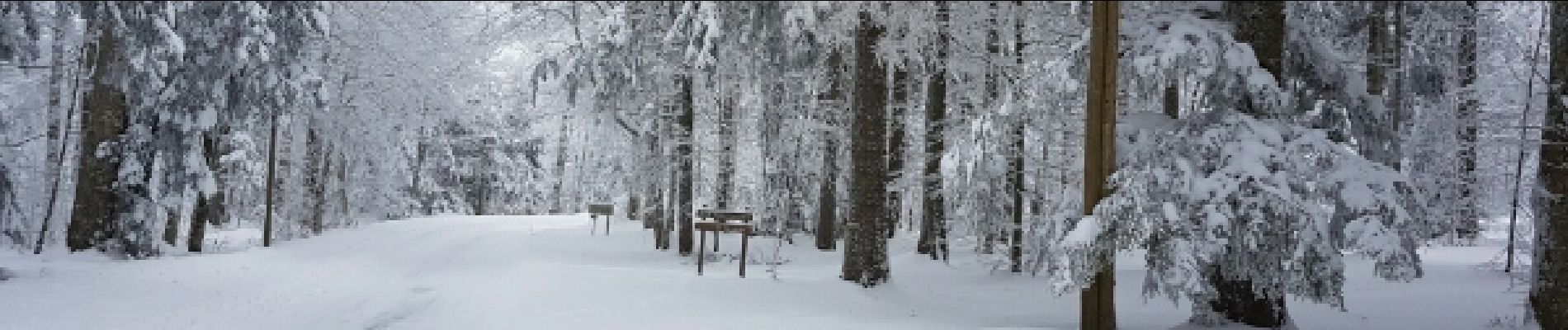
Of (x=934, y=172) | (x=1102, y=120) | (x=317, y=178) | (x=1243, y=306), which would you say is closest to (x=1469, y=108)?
(x=934, y=172)

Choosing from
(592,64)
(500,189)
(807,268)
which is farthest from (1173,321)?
(500,189)

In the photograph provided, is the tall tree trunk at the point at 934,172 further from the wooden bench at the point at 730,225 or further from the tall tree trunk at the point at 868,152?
the wooden bench at the point at 730,225

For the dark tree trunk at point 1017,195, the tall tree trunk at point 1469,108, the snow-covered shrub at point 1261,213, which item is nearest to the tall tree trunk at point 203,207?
the dark tree trunk at point 1017,195

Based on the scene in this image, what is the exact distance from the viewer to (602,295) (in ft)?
37.2

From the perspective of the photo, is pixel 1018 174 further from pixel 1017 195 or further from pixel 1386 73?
pixel 1386 73

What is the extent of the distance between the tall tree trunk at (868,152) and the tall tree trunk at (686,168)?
6254 millimetres

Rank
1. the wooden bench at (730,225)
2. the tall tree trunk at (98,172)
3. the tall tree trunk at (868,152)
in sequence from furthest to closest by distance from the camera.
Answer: the tall tree trunk at (98,172)
the wooden bench at (730,225)
the tall tree trunk at (868,152)

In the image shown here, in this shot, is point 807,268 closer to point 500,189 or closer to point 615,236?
point 615,236

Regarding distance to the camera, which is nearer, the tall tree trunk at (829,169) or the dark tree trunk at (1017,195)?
the dark tree trunk at (1017,195)

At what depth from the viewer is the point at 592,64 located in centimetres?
1759

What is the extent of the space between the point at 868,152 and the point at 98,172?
1223 cm

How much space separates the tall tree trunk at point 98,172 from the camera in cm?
1616

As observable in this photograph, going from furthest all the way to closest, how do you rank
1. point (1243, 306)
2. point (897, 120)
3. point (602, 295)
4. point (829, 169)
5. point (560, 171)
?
point (560, 171), point (829, 169), point (897, 120), point (602, 295), point (1243, 306)

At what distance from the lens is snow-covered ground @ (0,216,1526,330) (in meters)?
10.4
